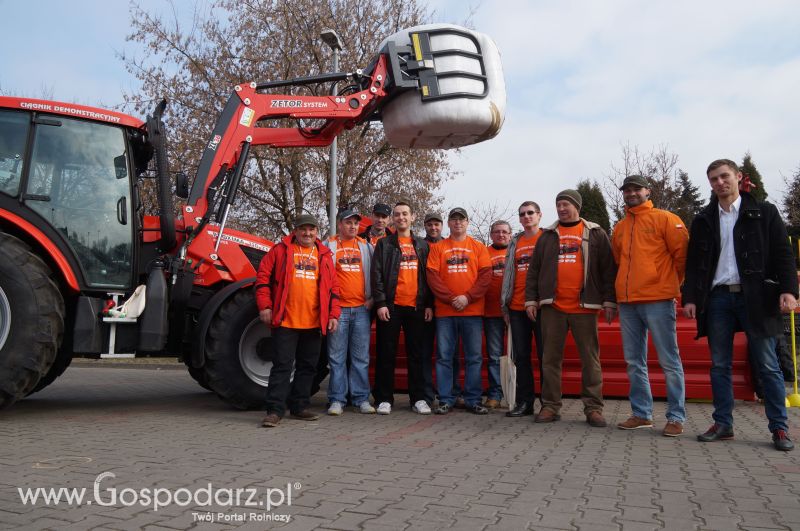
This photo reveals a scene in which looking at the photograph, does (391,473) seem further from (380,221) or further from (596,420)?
(380,221)

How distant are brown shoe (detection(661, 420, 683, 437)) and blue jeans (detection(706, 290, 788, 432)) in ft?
0.92

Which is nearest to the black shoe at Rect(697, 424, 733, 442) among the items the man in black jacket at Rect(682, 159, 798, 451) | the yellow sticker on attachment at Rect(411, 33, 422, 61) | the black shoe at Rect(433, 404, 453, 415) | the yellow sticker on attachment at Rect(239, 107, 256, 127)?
the man in black jacket at Rect(682, 159, 798, 451)

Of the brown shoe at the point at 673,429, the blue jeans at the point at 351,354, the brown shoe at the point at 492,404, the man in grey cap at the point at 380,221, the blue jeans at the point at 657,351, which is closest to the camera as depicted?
the brown shoe at the point at 673,429

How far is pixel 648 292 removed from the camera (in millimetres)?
5488

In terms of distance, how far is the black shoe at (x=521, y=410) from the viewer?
632 cm

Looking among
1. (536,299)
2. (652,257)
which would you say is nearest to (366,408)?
(536,299)

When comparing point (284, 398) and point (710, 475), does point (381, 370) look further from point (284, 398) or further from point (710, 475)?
point (710, 475)

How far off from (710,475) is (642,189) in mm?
2537

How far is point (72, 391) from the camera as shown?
8.60 meters

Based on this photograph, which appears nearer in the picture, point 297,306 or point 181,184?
point 297,306

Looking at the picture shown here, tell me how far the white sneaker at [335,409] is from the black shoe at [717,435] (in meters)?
3.17

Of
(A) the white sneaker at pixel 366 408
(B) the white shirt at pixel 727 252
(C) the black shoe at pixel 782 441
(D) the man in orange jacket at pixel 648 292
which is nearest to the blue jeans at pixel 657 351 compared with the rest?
(D) the man in orange jacket at pixel 648 292

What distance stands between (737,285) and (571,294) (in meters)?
1.36

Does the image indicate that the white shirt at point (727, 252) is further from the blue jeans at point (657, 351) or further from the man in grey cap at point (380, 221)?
the man in grey cap at point (380, 221)
